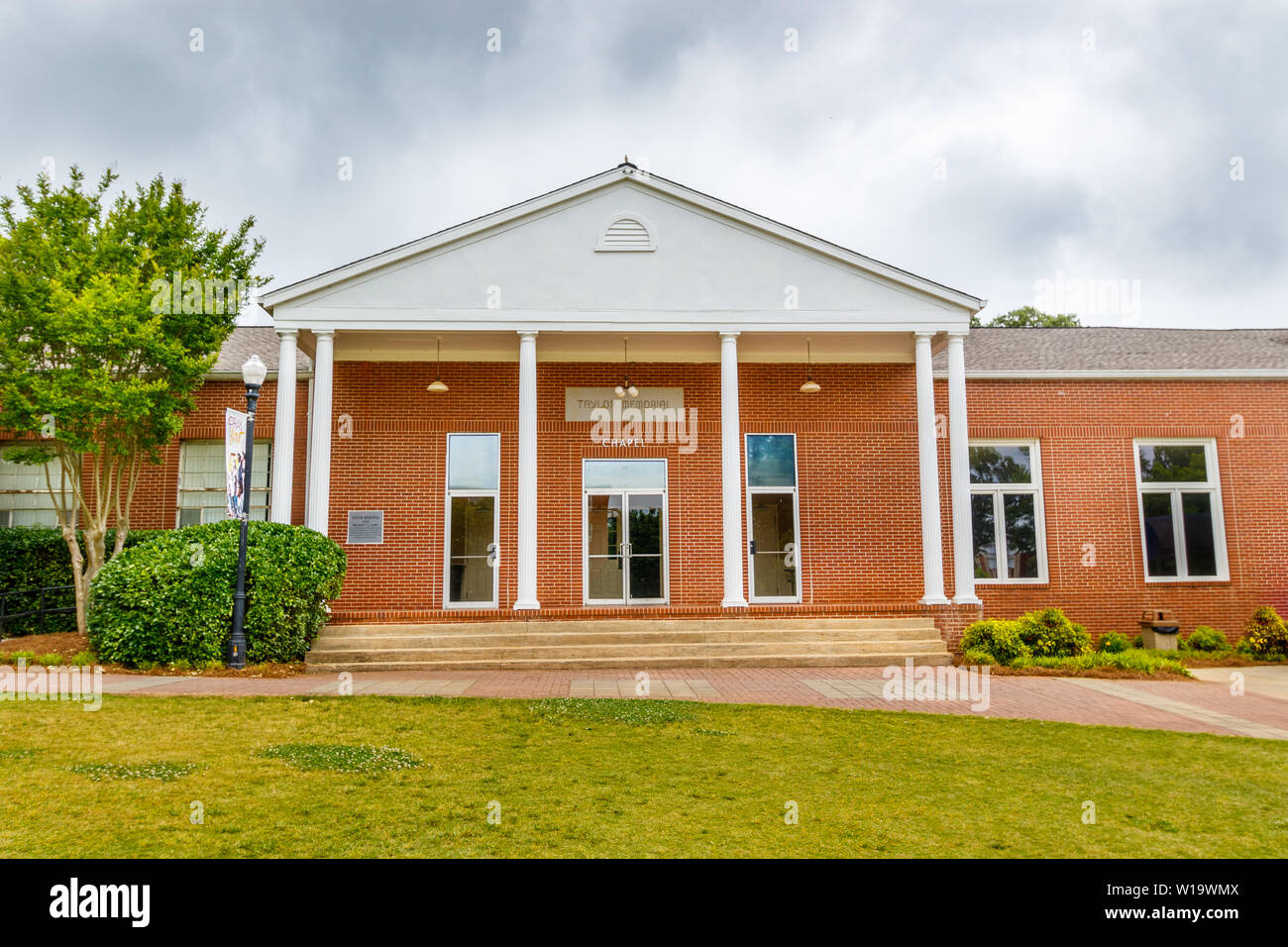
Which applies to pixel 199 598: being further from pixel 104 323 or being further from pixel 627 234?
pixel 627 234

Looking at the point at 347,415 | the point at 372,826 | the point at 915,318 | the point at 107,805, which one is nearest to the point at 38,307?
the point at 347,415

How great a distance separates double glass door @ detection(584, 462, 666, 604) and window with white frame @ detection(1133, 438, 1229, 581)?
9.63 m

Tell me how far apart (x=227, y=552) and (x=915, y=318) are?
11.6 metres

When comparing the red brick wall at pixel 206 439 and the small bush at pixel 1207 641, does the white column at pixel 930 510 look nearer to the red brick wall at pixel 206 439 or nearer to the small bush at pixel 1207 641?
the small bush at pixel 1207 641

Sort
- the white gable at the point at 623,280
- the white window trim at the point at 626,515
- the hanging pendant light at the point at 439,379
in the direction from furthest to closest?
the white window trim at the point at 626,515 < the hanging pendant light at the point at 439,379 < the white gable at the point at 623,280

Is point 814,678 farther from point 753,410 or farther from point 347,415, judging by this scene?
point 347,415

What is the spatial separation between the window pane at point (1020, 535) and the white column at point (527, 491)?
9.45m

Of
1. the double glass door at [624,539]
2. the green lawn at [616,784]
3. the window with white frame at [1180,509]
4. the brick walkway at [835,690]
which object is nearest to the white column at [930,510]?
the brick walkway at [835,690]

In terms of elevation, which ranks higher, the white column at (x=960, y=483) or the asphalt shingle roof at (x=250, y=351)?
the asphalt shingle roof at (x=250, y=351)

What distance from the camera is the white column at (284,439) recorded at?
13391 millimetres

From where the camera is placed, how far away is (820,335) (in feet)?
49.9

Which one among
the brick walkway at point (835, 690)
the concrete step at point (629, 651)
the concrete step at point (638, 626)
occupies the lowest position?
the brick walkway at point (835, 690)

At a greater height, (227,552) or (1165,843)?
(227,552)

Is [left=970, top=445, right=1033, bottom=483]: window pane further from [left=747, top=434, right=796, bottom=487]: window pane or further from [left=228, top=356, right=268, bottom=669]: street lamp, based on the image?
[left=228, top=356, right=268, bottom=669]: street lamp
